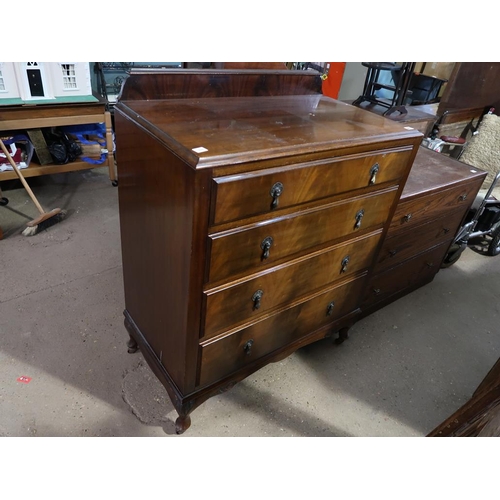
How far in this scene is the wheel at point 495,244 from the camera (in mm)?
3266

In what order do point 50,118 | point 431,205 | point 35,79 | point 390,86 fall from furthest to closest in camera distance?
point 390,86 < point 50,118 < point 35,79 < point 431,205

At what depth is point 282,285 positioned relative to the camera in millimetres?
1570

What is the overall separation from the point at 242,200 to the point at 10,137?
2.73 m

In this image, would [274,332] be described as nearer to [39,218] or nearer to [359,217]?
A: [359,217]

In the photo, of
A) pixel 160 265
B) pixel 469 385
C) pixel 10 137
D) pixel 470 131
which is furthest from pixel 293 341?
pixel 470 131

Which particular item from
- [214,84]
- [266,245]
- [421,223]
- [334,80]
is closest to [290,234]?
[266,245]

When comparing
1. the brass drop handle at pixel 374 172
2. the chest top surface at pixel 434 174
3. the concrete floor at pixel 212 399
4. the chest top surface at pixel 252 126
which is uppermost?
the chest top surface at pixel 252 126

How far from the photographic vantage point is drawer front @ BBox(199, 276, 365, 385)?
1545mm

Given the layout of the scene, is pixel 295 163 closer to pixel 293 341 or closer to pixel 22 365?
pixel 293 341

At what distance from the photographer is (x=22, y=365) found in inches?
76.3

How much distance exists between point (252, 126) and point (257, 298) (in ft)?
2.06

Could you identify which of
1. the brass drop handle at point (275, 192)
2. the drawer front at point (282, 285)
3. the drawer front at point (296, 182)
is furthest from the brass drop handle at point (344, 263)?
the brass drop handle at point (275, 192)

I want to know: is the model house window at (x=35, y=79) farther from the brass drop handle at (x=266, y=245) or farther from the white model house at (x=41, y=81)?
the brass drop handle at (x=266, y=245)

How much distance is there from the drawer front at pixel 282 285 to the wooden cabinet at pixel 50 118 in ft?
7.59
